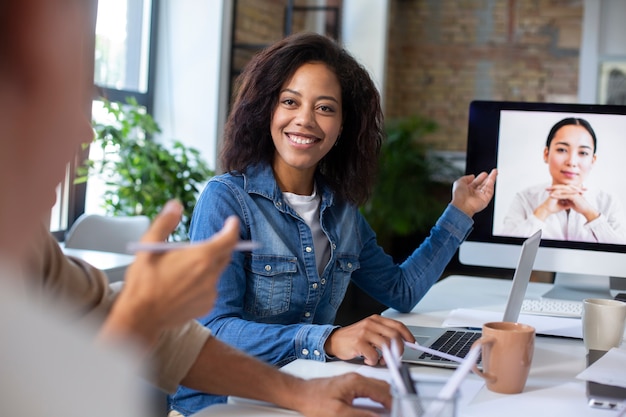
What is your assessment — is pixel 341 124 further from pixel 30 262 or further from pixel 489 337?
pixel 30 262

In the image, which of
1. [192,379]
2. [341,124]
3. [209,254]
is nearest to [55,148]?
[209,254]

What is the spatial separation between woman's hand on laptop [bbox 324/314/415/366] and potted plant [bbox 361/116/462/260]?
449 centimetres

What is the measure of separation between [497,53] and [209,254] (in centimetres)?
737

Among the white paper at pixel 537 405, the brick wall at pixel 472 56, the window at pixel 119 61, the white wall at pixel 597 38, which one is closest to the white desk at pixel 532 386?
the white paper at pixel 537 405

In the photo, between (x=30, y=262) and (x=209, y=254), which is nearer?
(x=209, y=254)

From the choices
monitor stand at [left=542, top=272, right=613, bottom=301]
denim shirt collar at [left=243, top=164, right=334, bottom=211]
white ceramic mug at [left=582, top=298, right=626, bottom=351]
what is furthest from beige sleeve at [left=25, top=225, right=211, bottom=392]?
monitor stand at [left=542, top=272, right=613, bottom=301]

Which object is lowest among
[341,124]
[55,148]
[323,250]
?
[323,250]

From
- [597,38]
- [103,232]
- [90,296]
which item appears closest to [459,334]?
[90,296]

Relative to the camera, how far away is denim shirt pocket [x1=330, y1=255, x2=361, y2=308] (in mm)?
1753

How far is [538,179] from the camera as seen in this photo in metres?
2.06

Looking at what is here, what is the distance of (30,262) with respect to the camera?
0.92 metres

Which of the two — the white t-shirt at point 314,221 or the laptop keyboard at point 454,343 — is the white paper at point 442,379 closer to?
the laptop keyboard at point 454,343

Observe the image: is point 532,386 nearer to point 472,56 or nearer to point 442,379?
point 442,379

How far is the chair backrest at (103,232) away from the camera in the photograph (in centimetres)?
312
